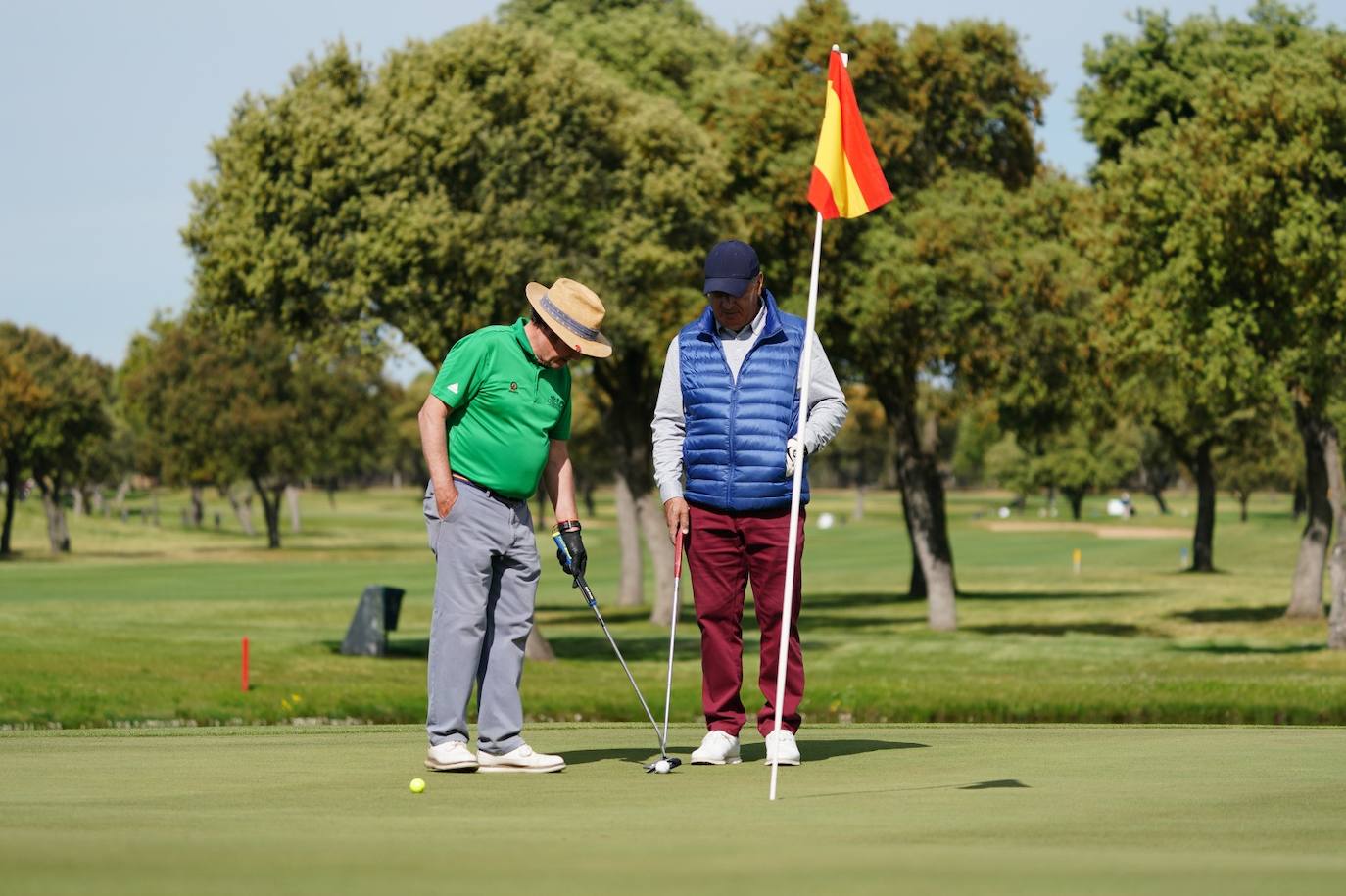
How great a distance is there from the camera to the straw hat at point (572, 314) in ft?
30.6

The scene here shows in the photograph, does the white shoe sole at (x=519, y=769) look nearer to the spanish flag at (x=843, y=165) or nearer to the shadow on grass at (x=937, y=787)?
the shadow on grass at (x=937, y=787)

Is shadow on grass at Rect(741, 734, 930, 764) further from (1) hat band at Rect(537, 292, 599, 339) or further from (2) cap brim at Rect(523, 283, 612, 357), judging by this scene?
(1) hat band at Rect(537, 292, 599, 339)

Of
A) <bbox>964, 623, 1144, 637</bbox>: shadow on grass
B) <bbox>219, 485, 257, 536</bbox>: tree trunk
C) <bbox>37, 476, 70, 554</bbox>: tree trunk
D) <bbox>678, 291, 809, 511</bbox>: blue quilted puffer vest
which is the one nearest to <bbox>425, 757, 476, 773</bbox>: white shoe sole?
<bbox>678, 291, 809, 511</bbox>: blue quilted puffer vest

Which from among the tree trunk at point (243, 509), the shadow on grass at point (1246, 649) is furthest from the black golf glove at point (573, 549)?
the tree trunk at point (243, 509)

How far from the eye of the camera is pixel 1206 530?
224ft

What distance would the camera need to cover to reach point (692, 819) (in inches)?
274

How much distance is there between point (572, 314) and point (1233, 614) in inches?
1562

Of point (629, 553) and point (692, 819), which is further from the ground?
point (692, 819)

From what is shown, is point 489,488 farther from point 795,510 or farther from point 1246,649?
point 1246,649

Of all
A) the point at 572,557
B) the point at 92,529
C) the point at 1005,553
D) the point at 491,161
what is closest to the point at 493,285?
the point at 491,161

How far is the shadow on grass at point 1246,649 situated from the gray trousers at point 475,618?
2518 centimetres

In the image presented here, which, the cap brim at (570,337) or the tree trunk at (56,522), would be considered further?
the tree trunk at (56,522)

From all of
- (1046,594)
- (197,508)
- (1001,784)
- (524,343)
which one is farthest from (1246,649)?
(197,508)

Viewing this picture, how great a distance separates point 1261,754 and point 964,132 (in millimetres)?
27549
